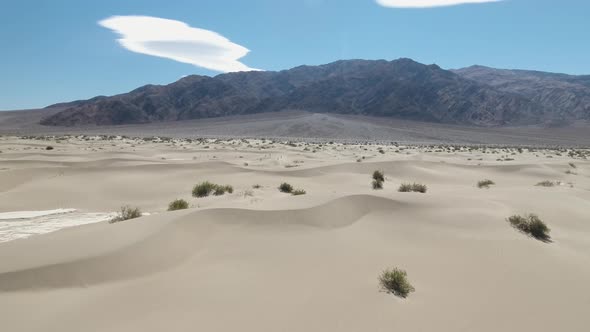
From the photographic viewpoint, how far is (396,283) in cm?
435

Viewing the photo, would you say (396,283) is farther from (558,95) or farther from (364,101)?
(558,95)

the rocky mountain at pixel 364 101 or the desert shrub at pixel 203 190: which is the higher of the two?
the rocky mountain at pixel 364 101

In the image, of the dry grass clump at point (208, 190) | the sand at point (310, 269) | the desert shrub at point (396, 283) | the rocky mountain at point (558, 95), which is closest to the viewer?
the sand at point (310, 269)

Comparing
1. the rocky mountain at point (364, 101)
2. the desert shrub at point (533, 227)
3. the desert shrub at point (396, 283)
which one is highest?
the rocky mountain at point (364, 101)

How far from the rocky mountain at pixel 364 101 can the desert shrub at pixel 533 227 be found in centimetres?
10627

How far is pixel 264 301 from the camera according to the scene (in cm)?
393

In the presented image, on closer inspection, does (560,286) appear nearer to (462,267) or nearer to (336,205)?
(462,267)

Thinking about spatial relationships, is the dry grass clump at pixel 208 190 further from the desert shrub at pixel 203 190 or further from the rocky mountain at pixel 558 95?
the rocky mountain at pixel 558 95

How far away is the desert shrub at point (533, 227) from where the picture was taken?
6.24 metres

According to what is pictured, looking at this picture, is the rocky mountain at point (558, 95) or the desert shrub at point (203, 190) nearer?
the desert shrub at point (203, 190)

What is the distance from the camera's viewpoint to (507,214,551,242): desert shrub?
6239mm

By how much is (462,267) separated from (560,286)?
1.04 metres

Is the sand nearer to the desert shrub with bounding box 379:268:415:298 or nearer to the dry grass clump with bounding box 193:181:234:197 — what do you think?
the desert shrub with bounding box 379:268:415:298

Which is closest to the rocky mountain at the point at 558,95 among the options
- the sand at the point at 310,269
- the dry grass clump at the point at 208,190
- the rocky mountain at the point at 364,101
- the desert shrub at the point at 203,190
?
the rocky mountain at the point at 364,101
